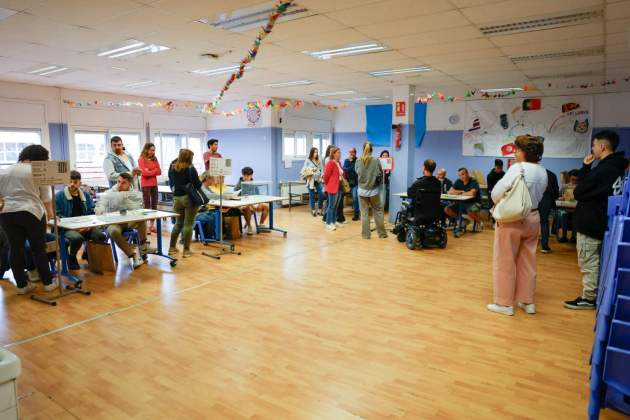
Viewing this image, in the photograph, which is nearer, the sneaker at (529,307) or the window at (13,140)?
the sneaker at (529,307)

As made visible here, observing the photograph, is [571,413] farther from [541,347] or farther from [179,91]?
[179,91]

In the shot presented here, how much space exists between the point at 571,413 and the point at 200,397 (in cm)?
207

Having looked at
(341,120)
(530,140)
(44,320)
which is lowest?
(44,320)

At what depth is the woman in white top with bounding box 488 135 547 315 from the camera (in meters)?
3.53

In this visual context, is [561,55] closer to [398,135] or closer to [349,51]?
[349,51]

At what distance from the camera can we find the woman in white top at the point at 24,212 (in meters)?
3.90

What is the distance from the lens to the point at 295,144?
11953 millimetres

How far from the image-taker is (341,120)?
42.1 feet

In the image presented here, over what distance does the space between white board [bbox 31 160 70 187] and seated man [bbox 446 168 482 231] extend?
5.79 metres

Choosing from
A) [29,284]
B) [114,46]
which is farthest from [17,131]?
[29,284]

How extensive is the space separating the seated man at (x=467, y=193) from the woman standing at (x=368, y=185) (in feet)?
4.55

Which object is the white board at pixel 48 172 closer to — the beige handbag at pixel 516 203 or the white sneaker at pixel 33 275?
the white sneaker at pixel 33 275

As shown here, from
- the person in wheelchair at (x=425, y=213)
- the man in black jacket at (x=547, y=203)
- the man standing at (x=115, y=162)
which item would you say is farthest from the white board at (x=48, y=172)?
the man in black jacket at (x=547, y=203)

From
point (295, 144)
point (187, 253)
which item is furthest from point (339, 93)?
point (187, 253)
